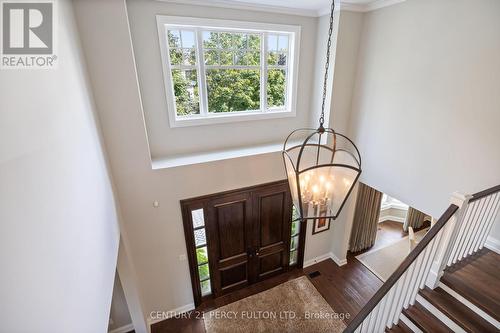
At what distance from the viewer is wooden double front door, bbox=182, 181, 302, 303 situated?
4.13 metres

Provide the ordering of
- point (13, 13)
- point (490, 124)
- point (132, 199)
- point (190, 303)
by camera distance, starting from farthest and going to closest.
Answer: point (190, 303)
point (132, 199)
point (490, 124)
point (13, 13)

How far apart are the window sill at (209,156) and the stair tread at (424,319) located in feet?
9.05

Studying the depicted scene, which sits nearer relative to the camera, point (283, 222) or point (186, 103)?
point (186, 103)

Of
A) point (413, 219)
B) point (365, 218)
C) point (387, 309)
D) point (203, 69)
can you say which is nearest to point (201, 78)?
point (203, 69)

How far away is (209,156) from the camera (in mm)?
3920

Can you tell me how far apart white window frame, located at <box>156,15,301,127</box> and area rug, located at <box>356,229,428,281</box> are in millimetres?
4002

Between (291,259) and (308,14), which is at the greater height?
(308,14)

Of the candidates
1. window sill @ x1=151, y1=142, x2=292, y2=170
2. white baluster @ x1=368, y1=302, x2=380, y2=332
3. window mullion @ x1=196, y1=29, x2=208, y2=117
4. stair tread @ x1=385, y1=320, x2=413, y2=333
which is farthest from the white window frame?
stair tread @ x1=385, y1=320, x2=413, y2=333

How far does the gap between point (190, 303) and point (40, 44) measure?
14.7 ft

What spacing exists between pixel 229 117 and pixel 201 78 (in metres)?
0.76

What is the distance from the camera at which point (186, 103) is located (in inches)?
154

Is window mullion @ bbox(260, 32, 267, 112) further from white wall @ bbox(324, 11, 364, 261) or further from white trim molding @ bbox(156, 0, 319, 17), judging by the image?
white wall @ bbox(324, 11, 364, 261)

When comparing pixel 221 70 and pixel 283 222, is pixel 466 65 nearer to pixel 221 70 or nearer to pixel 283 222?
pixel 221 70

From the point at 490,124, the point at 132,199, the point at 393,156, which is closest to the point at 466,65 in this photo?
the point at 490,124
